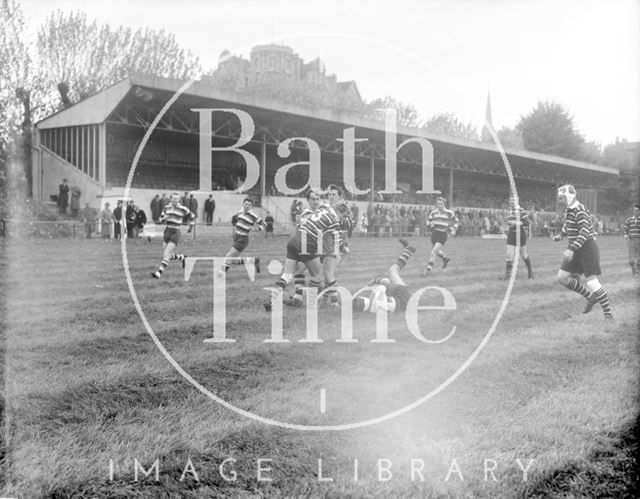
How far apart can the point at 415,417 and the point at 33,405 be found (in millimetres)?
2622

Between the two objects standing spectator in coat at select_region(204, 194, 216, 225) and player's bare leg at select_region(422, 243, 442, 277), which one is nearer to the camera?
player's bare leg at select_region(422, 243, 442, 277)

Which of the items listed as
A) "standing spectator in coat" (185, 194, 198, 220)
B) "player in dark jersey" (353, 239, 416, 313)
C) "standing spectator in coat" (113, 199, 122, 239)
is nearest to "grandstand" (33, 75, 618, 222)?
"standing spectator in coat" (185, 194, 198, 220)

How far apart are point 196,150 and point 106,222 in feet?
31.0

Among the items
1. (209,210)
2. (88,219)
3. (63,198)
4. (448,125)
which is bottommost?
(88,219)

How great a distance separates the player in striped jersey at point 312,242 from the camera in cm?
796

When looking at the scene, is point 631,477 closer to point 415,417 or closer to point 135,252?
point 415,417

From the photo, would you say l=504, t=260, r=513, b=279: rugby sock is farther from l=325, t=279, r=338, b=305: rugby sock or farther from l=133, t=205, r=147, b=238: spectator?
l=133, t=205, r=147, b=238: spectator

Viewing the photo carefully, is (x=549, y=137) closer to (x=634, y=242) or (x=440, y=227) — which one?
(x=440, y=227)

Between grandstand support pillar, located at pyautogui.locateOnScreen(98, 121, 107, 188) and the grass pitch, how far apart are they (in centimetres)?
1645

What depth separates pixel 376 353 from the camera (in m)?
5.92

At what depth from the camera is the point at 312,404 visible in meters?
4.41

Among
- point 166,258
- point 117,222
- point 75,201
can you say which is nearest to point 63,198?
point 75,201

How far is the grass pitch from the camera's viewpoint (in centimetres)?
338

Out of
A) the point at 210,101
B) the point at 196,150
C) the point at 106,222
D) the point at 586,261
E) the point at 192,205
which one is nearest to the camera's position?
the point at 586,261
